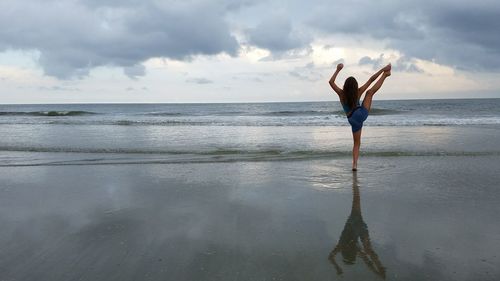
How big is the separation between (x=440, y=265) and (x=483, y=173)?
4806mm

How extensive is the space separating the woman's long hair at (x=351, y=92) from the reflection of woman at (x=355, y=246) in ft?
9.10

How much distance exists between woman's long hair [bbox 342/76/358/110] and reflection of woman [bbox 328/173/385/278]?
9.10 ft

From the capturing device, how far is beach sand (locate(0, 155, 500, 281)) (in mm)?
3271

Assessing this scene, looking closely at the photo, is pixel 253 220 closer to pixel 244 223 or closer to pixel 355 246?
pixel 244 223

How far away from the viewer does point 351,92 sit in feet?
22.6

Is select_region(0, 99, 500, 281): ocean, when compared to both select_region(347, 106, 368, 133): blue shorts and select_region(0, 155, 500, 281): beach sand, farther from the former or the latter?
select_region(347, 106, 368, 133): blue shorts

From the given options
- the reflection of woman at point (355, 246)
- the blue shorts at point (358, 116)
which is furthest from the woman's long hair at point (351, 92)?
the reflection of woman at point (355, 246)

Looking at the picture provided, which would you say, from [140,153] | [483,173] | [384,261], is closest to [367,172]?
[483,173]

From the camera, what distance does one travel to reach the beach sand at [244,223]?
3.27 m

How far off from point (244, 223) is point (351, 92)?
11.7 feet

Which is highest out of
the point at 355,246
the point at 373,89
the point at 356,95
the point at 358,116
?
the point at 373,89

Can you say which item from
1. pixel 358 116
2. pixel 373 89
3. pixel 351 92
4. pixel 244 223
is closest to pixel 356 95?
pixel 351 92

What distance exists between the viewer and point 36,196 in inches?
233

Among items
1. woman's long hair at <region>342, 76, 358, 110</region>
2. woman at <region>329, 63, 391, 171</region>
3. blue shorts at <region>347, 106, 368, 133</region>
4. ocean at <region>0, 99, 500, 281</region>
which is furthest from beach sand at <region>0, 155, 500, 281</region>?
woman's long hair at <region>342, 76, 358, 110</region>
